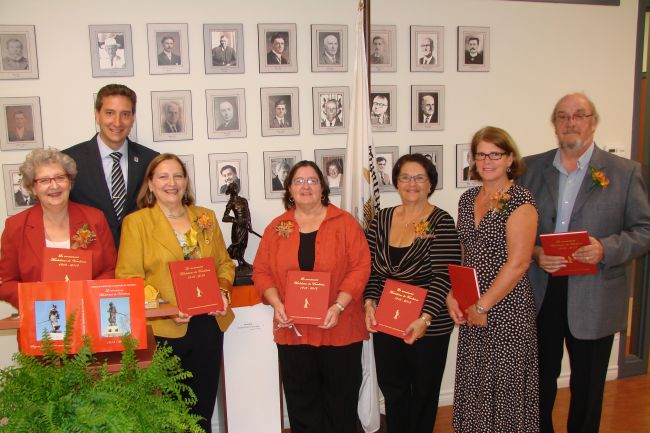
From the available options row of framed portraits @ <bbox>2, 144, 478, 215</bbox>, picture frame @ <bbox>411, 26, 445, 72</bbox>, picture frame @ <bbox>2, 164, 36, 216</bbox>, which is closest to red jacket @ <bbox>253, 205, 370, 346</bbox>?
row of framed portraits @ <bbox>2, 144, 478, 215</bbox>

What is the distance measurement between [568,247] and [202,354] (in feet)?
6.32

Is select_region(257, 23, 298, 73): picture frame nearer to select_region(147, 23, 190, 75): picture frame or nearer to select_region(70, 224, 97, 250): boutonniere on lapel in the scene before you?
select_region(147, 23, 190, 75): picture frame

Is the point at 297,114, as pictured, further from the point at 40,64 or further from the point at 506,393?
the point at 506,393

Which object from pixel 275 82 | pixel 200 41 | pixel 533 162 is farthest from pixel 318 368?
pixel 200 41

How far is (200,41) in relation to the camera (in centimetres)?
325

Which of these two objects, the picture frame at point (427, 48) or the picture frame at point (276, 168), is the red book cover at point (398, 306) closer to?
the picture frame at point (276, 168)

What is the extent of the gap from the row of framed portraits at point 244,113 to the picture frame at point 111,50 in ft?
0.88

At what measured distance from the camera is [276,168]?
3434 mm

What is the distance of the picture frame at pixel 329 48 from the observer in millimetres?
3383

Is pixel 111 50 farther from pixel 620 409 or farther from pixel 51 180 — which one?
pixel 620 409

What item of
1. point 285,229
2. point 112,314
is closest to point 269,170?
point 285,229

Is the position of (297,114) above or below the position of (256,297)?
above

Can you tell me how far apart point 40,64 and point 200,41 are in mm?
1015

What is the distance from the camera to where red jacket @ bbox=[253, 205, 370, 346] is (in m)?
2.54
